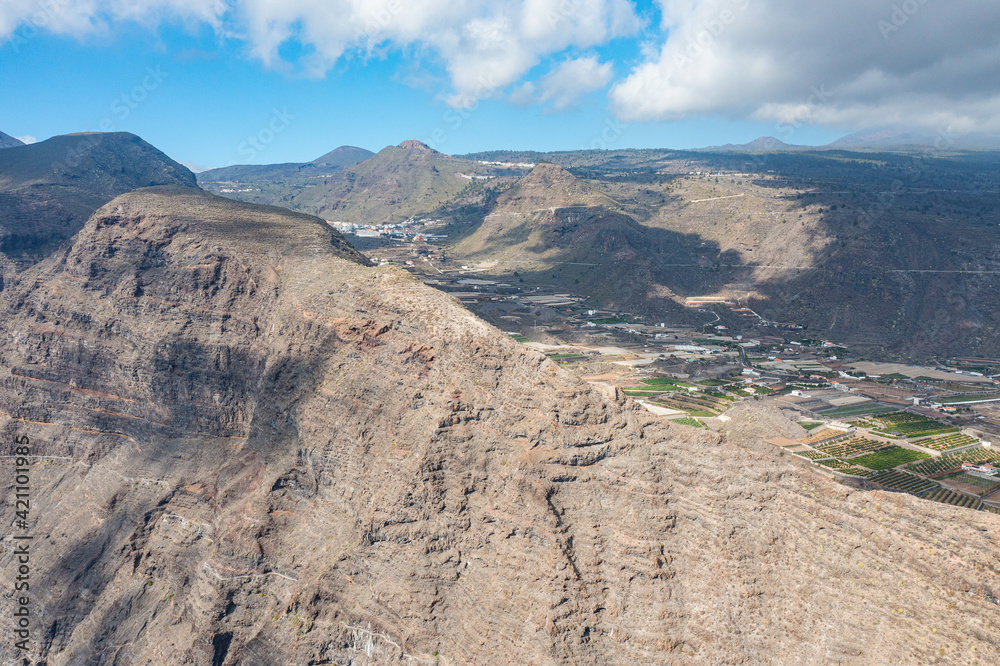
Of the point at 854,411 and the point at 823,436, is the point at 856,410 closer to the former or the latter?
the point at 854,411

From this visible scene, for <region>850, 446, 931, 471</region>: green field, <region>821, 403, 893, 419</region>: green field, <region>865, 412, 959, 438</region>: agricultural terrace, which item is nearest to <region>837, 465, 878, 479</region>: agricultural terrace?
<region>850, 446, 931, 471</region>: green field

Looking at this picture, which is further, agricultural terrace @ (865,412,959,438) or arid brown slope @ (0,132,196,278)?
arid brown slope @ (0,132,196,278)

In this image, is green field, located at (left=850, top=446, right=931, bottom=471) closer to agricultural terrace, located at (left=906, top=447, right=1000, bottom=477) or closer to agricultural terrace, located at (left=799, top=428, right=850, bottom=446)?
agricultural terrace, located at (left=906, top=447, right=1000, bottom=477)

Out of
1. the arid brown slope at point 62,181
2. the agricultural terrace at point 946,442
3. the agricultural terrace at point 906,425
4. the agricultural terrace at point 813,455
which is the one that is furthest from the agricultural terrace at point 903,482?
the arid brown slope at point 62,181

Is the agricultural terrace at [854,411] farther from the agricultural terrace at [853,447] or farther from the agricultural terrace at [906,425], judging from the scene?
the agricultural terrace at [853,447]

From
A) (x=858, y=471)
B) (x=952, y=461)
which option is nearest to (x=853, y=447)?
(x=858, y=471)

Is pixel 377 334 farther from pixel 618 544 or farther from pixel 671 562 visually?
pixel 671 562
